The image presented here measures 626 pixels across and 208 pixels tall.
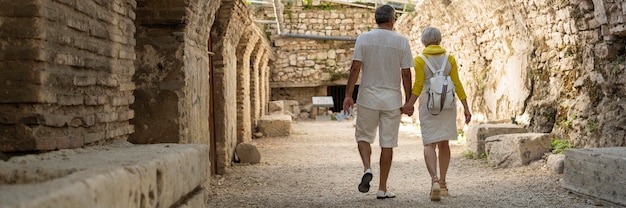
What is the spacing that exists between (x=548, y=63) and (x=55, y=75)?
688cm

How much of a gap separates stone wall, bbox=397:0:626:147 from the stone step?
5.01m

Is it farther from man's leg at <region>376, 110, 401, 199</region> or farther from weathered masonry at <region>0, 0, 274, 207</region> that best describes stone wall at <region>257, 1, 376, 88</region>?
man's leg at <region>376, 110, 401, 199</region>

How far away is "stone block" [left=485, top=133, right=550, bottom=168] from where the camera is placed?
7273 mm

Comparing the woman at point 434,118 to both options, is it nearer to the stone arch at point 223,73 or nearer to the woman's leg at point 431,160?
the woman's leg at point 431,160

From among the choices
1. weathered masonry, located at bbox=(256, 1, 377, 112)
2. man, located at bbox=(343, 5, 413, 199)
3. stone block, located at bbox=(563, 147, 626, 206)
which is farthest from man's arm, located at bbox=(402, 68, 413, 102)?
weathered masonry, located at bbox=(256, 1, 377, 112)

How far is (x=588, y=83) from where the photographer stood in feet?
23.8

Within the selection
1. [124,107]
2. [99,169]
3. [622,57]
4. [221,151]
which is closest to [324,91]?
[221,151]

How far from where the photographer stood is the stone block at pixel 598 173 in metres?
4.46

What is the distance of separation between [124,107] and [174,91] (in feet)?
4.85

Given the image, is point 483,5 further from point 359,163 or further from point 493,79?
point 359,163

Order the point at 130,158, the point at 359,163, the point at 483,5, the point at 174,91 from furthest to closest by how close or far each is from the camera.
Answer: the point at 483,5
the point at 359,163
the point at 174,91
the point at 130,158

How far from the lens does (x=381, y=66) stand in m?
5.07

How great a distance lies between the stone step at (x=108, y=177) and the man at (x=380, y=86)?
193cm

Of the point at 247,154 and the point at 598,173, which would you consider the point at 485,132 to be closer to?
the point at 247,154
